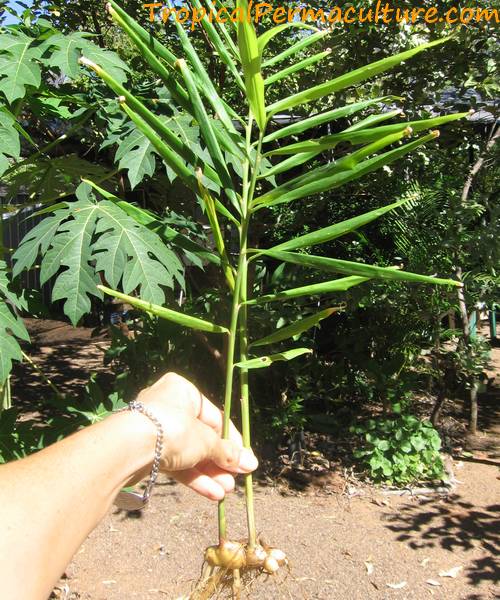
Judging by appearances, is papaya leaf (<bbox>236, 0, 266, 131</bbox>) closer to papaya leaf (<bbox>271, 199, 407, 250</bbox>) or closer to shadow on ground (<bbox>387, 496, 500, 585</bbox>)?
papaya leaf (<bbox>271, 199, 407, 250</bbox>)

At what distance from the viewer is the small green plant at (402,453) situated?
15.5 ft

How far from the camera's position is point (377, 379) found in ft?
17.0

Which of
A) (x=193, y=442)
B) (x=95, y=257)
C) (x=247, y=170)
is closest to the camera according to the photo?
(x=193, y=442)

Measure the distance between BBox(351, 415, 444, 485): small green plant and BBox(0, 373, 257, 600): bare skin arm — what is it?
331 centimetres

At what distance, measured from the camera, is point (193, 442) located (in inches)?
60.4

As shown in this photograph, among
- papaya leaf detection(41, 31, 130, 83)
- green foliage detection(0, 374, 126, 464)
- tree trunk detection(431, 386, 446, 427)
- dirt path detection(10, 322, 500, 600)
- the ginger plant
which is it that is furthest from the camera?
tree trunk detection(431, 386, 446, 427)

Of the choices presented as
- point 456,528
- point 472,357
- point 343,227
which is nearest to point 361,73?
point 343,227

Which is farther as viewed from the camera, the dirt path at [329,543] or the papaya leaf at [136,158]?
the dirt path at [329,543]

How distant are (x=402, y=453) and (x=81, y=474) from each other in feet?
13.3

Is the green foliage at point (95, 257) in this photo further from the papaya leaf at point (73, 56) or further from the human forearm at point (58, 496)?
the human forearm at point (58, 496)

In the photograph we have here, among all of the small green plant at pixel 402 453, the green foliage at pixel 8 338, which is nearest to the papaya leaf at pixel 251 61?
the green foliage at pixel 8 338

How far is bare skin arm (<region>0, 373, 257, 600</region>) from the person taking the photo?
0.91 meters

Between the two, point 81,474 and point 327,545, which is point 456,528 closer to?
point 327,545

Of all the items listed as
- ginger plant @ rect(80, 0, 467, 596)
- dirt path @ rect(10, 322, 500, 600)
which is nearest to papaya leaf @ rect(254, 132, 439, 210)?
ginger plant @ rect(80, 0, 467, 596)
